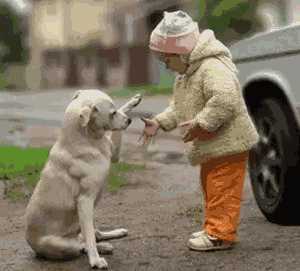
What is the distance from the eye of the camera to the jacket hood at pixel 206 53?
579 centimetres

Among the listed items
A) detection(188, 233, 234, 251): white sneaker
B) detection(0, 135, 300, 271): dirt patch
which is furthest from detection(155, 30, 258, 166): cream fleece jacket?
detection(0, 135, 300, 271): dirt patch

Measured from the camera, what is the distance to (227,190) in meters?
5.82

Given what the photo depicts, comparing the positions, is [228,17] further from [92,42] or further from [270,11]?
[92,42]

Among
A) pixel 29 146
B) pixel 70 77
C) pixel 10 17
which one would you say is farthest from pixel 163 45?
pixel 10 17

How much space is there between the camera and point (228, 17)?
3497 centimetres

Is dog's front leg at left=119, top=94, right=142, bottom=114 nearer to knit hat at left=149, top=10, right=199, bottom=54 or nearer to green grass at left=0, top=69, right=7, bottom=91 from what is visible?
knit hat at left=149, top=10, right=199, bottom=54

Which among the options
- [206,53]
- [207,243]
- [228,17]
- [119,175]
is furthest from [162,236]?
[228,17]

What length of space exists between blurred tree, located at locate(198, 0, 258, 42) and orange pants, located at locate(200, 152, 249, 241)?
1145 inches

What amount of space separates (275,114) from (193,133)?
127 centimetres

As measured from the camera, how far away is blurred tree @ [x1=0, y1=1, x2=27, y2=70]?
189 ft

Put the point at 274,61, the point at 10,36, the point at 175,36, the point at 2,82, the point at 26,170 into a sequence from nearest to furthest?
the point at 175,36 → the point at 274,61 → the point at 26,170 → the point at 2,82 → the point at 10,36

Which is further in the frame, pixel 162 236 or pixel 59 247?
pixel 162 236

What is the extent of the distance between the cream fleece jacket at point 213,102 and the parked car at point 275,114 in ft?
2.38

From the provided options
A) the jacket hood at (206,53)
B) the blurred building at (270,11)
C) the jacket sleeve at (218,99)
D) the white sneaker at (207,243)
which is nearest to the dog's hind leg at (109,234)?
the white sneaker at (207,243)
